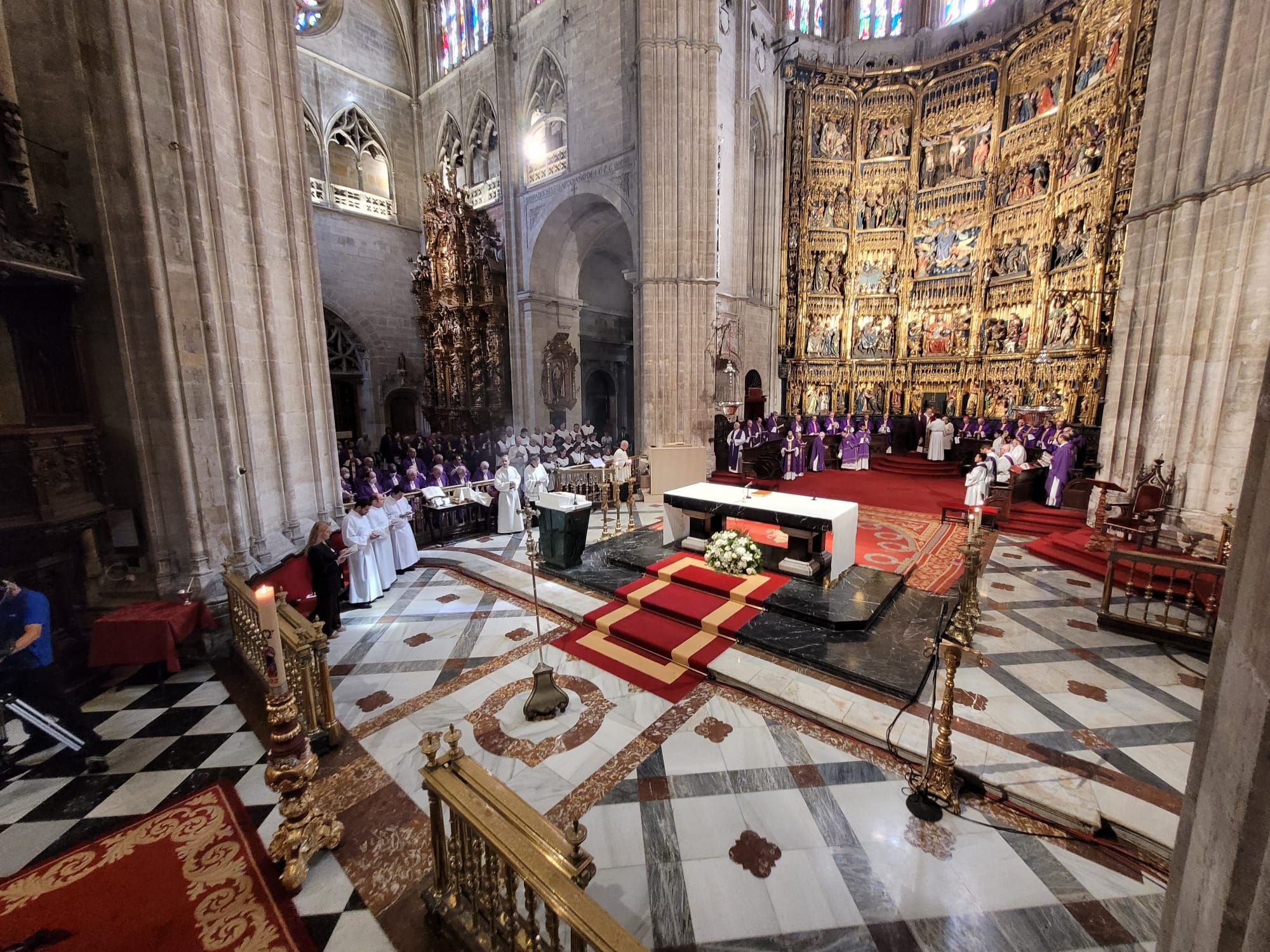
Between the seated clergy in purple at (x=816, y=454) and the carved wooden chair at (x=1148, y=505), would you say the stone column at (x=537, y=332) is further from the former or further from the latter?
the carved wooden chair at (x=1148, y=505)

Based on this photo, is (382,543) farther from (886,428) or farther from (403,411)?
(886,428)

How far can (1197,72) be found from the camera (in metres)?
7.49

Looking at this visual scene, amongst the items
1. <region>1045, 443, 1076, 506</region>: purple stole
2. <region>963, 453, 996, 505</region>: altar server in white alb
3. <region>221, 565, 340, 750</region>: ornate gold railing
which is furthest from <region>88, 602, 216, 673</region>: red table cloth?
<region>1045, 443, 1076, 506</region>: purple stole

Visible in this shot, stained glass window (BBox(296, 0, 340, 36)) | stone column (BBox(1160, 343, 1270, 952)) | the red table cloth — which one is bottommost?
the red table cloth

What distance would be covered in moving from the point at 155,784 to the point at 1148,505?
12110 millimetres

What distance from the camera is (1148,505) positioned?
7.79m

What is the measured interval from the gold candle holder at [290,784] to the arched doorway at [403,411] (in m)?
17.9

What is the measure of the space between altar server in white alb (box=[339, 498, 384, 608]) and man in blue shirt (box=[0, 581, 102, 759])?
2.82 metres

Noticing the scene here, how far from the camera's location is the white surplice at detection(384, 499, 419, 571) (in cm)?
777

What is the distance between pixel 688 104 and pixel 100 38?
1089 cm

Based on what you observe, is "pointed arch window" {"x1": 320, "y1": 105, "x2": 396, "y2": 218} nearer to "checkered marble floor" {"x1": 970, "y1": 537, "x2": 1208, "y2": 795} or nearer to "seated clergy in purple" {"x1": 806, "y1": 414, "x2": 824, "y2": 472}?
"seated clergy in purple" {"x1": 806, "y1": 414, "x2": 824, "y2": 472}

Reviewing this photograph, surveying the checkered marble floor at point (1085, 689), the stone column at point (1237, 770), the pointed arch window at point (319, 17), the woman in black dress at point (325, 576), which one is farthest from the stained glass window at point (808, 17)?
the stone column at point (1237, 770)

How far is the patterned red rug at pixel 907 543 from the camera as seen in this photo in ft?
23.9

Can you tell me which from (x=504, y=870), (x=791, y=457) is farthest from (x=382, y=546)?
(x=791, y=457)
